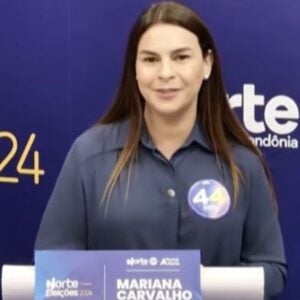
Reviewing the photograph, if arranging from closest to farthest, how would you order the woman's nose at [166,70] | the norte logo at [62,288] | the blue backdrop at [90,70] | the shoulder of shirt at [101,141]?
the norte logo at [62,288]
the woman's nose at [166,70]
the shoulder of shirt at [101,141]
the blue backdrop at [90,70]

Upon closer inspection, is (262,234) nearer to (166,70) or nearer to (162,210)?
(162,210)

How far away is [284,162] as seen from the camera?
62.9 inches

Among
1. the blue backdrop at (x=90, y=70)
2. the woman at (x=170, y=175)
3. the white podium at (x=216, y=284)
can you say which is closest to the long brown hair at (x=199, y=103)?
the woman at (x=170, y=175)

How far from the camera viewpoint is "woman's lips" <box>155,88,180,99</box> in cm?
98

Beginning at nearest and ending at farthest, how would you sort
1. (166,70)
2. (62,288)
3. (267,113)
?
(62,288)
(166,70)
(267,113)

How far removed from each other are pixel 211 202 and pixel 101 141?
7.9 inches

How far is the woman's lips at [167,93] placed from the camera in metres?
0.98

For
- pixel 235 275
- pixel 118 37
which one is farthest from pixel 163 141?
pixel 118 37

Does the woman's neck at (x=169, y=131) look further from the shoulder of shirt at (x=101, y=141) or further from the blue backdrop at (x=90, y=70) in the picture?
the blue backdrop at (x=90, y=70)

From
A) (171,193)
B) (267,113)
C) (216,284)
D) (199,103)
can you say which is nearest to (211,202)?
(171,193)

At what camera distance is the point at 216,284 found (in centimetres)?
75

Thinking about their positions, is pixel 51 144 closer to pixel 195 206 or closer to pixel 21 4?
pixel 21 4

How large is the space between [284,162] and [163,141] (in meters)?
0.59

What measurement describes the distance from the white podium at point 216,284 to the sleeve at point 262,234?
25cm
